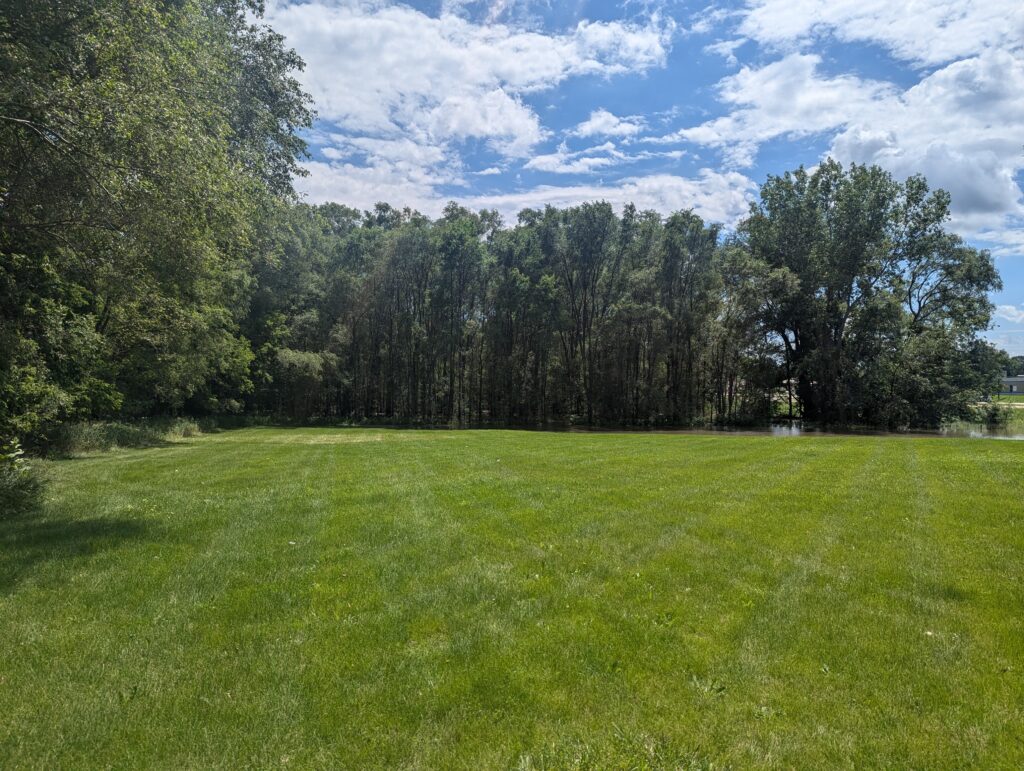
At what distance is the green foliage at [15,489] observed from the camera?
314 inches

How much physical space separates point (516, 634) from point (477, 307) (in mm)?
44580

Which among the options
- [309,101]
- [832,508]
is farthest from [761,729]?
[309,101]

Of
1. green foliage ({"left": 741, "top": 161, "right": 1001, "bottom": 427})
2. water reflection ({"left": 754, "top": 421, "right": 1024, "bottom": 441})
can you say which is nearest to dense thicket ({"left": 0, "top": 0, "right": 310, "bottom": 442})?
water reflection ({"left": 754, "top": 421, "right": 1024, "bottom": 441})

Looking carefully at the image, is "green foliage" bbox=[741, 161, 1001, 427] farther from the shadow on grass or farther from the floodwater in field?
the shadow on grass

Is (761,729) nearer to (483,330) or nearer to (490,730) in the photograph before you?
(490,730)

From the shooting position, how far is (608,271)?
4553 centimetres

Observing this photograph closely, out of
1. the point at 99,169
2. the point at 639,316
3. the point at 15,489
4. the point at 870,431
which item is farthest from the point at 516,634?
the point at 639,316

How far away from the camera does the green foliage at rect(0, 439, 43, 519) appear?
7971 millimetres

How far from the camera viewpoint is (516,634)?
4.20 meters

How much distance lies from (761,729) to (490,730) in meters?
1.54

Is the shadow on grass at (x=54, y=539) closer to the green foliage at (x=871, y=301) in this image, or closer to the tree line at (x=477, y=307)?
the tree line at (x=477, y=307)

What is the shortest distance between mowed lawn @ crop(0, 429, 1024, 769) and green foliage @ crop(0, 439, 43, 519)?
0.48 m

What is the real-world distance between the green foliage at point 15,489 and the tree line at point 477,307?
5.93ft

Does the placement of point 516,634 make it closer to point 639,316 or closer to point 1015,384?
point 639,316
